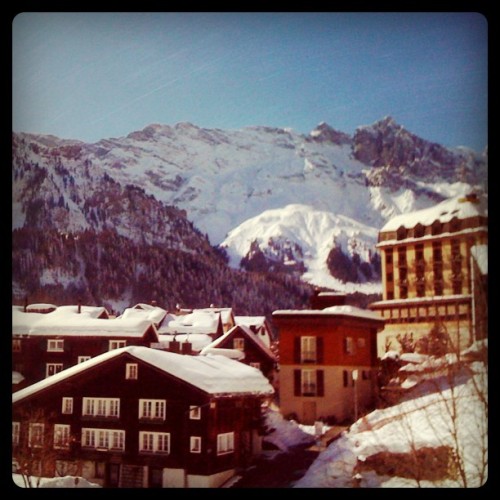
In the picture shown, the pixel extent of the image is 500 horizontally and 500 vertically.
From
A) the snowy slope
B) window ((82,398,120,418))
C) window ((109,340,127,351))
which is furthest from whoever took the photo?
the snowy slope

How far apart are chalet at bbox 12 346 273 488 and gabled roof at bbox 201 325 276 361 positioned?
0.44 feet

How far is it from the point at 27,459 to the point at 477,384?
12.2 ft

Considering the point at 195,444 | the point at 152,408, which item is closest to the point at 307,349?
the point at 195,444

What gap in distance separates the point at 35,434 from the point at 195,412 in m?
1.34

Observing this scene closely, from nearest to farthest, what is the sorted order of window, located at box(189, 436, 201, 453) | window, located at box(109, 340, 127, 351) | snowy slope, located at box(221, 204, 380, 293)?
window, located at box(189, 436, 201, 453) → window, located at box(109, 340, 127, 351) → snowy slope, located at box(221, 204, 380, 293)

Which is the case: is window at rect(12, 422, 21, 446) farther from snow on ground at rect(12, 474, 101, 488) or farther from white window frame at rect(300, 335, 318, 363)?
white window frame at rect(300, 335, 318, 363)

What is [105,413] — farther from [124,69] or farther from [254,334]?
[124,69]

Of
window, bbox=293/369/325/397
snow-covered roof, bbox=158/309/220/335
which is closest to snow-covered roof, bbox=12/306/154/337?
snow-covered roof, bbox=158/309/220/335

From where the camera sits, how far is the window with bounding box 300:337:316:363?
5895 mm

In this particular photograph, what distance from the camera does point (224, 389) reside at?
5.73 meters

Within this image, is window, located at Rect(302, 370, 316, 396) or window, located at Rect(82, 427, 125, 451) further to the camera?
window, located at Rect(302, 370, 316, 396)

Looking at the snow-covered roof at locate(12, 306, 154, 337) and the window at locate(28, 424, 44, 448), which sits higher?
the snow-covered roof at locate(12, 306, 154, 337)

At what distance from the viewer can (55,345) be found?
590 cm

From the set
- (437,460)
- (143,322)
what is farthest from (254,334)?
(437,460)
